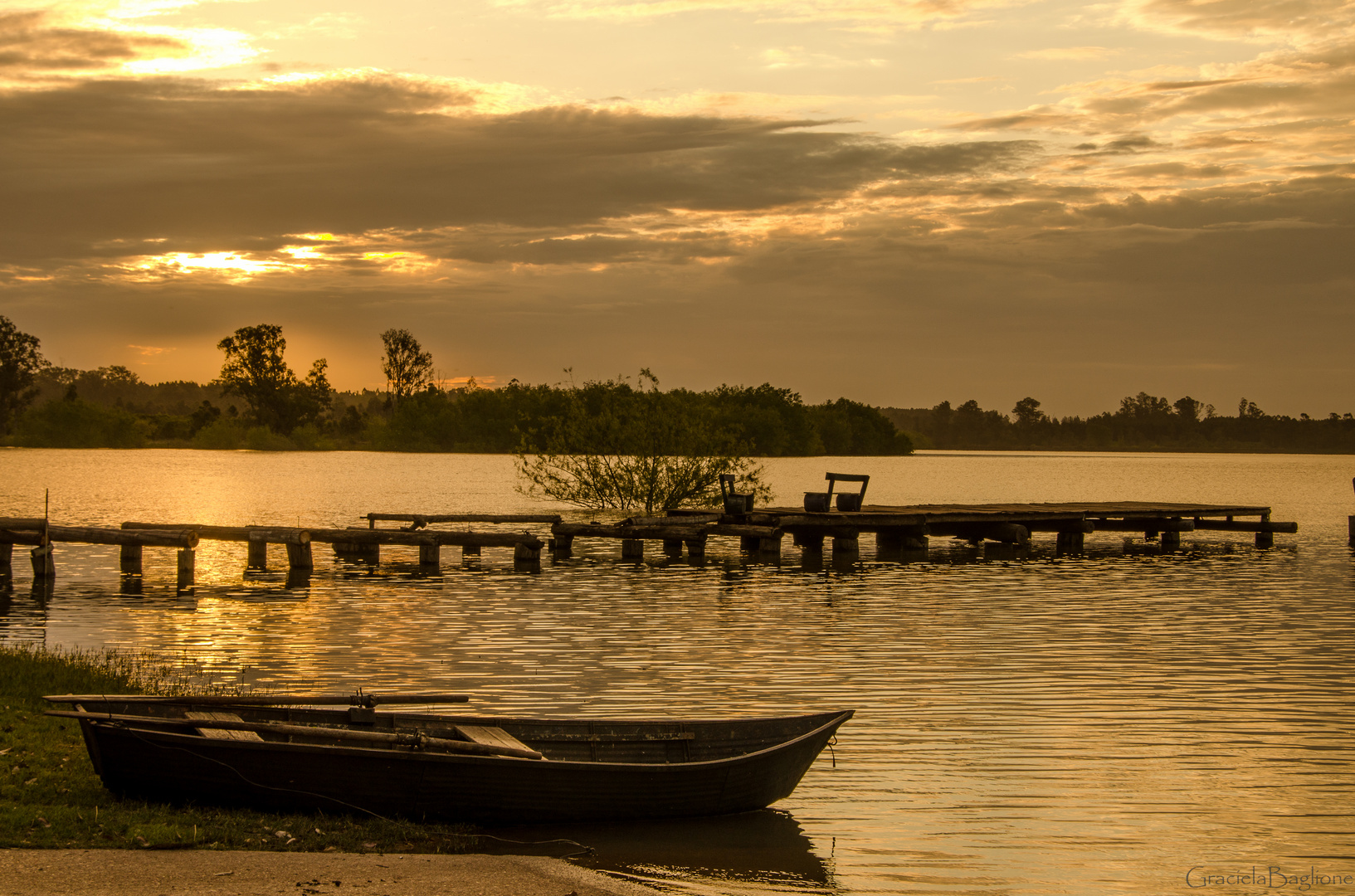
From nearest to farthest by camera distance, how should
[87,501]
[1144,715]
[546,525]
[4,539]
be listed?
1. [1144,715]
2. [4,539]
3. [546,525]
4. [87,501]

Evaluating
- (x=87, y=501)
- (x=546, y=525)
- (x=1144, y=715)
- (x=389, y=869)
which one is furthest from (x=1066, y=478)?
(x=389, y=869)

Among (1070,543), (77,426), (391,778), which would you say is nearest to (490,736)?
(391,778)

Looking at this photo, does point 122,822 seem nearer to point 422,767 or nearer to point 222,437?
point 422,767

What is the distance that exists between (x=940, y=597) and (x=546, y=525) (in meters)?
22.8

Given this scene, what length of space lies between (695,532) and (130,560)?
14486 mm

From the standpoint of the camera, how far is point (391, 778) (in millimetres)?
9156

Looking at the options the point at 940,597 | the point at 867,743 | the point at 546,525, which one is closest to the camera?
the point at 867,743

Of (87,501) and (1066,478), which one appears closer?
(87,501)

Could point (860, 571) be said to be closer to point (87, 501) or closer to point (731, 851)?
point (731, 851)

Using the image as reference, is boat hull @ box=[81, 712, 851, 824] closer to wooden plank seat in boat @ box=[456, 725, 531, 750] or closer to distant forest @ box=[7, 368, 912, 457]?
wooden plank seat in boat @ box=[456, 725, 531, 750]

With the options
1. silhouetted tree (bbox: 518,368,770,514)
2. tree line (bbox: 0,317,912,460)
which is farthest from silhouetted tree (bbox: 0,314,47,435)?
silhouetted tree (bbox: 518,368,770,514)

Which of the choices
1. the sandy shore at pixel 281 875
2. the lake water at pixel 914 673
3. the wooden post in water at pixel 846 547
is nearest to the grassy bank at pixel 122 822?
the sandy shore at pixel 281 875

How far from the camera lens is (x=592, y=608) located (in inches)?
922

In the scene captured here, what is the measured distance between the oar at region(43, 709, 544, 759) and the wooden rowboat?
0.04 feet
